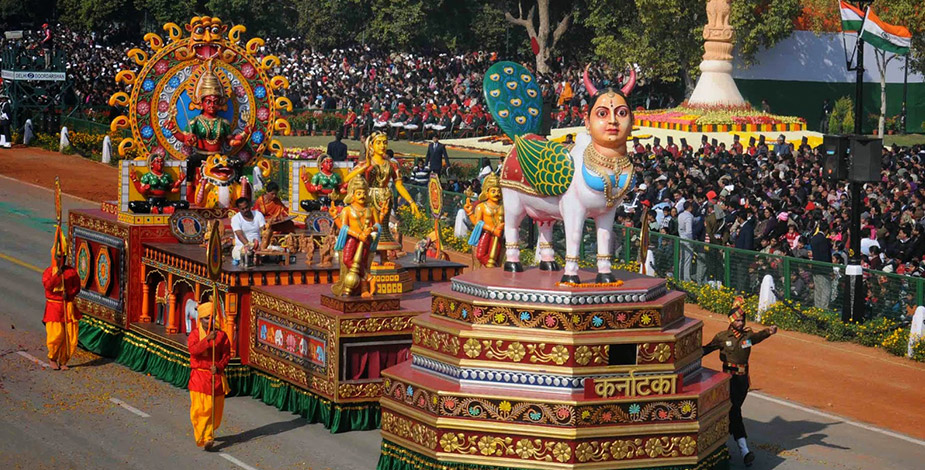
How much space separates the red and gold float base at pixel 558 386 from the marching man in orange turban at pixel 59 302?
8266 mm

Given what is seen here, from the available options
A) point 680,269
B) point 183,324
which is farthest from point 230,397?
point 680,269

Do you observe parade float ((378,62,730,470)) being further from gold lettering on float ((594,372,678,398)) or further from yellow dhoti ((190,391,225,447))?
yellow dhoti ((190,391,225,447))

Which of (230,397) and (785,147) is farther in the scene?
(785,147)

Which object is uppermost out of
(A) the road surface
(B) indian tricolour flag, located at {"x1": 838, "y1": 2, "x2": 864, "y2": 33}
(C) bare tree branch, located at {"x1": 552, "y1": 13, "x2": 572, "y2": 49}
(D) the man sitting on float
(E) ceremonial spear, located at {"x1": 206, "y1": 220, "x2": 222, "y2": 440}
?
(C) bare tree branch, located at {"x1": 552, "y1": 13, "x2": 572, "y2": 49}

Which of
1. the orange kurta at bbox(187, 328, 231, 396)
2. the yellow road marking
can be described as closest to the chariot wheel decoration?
the orange kurta at bbox(187, 328, 231, 396)

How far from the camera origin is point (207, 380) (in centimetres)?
1859

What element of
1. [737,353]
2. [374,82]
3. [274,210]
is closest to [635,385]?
Answer: [737,353]

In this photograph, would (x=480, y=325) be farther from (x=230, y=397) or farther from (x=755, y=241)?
(x=755, y=241)

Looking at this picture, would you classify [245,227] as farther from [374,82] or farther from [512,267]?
[374,82]

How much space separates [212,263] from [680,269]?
43.7 ft

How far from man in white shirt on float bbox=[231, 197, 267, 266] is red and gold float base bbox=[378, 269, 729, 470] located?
233 inches

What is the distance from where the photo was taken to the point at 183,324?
75.4ft

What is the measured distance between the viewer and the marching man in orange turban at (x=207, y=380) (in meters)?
18.5

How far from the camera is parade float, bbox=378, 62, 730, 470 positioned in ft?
52.9
